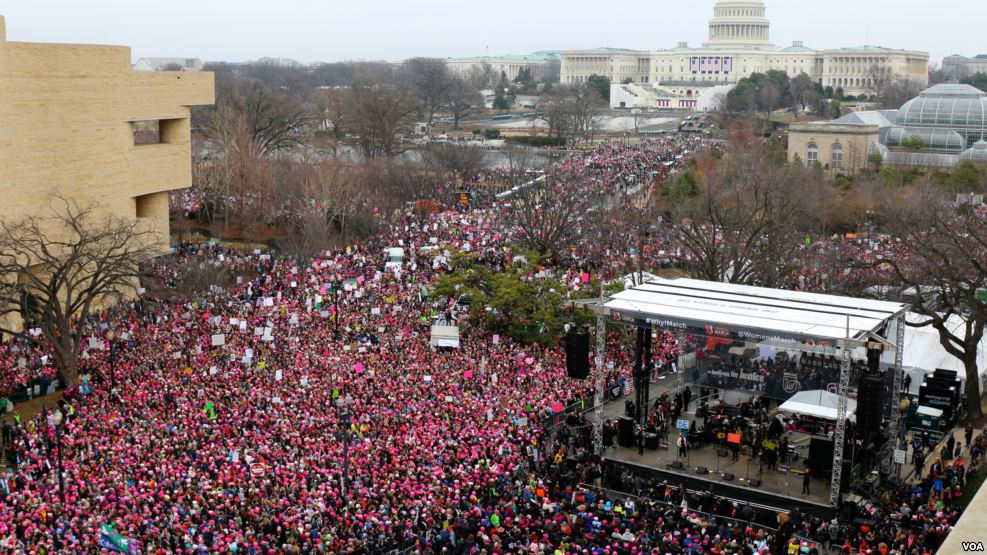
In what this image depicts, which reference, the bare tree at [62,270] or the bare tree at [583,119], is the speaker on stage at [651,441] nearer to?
the bare tree at [62,270]

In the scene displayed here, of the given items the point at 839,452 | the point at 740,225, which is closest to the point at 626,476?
the point at 839,452

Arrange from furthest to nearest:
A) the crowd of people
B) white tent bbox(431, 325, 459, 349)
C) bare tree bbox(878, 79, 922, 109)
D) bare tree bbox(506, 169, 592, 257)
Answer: bare tree bbox(878, 79, 922, 109) < bare tree bbox(506, 169, 592, 257) < white tent bbox(431, 325, 459, 349) < the crowd of people

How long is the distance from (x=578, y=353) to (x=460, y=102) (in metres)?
127

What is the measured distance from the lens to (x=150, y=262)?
43.7 meters

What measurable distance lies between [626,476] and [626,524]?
3.13 m

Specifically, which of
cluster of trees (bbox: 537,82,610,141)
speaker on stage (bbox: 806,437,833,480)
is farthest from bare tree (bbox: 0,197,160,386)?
cluster of trees (bbox: 537,82,610,141)

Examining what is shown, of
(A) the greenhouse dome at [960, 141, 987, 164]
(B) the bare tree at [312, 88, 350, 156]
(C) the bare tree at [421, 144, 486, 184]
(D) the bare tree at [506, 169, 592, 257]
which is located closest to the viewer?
(D) the bare tree at [506, 169, 592, 257]

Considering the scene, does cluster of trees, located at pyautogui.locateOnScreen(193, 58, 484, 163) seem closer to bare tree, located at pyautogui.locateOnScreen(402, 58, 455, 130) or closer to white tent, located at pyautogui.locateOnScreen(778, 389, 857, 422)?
bare tree, located at pyautogui.locateOnScreen(402, 58, 455, 130)

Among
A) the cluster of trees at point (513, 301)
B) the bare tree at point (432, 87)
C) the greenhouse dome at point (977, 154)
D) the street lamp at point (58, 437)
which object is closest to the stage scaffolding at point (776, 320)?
the cluster of trees at point (513, 301)

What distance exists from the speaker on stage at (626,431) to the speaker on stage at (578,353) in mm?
1518

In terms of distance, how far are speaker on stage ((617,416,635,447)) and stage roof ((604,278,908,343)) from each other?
2.53 meters

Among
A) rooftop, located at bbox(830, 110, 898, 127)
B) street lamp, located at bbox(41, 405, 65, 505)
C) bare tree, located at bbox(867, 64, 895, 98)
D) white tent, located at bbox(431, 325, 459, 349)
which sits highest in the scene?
bare tree, located at bbox(867, 64, 895, 98)

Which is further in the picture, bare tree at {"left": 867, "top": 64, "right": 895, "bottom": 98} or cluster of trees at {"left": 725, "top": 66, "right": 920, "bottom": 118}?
bare tree at {"left": 867, "top": 64, "right": 895, "bottom": 98}

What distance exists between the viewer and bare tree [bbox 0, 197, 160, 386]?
30422mm
